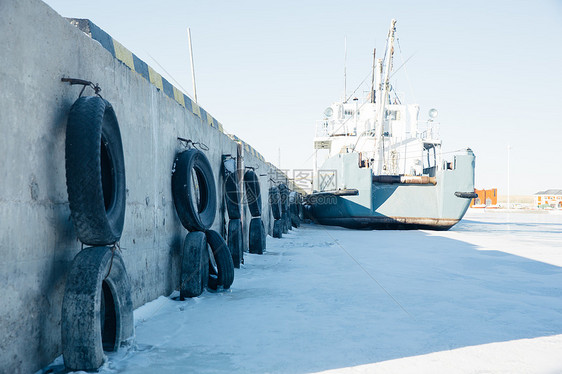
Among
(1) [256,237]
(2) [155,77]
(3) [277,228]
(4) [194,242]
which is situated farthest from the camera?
(3) [277,228]

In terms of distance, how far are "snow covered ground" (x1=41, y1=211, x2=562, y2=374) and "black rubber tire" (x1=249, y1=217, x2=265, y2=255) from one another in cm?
187

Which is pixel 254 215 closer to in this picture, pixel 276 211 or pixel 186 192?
pixel 276 211

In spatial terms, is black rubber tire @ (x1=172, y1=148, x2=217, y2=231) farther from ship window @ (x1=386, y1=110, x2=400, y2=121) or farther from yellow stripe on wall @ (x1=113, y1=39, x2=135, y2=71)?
ship window @ (x1=386, y1=110, x2=400, y2=121)

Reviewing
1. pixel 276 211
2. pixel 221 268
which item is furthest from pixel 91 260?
pixel 276 211

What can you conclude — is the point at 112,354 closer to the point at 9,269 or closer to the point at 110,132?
the point at 9,269

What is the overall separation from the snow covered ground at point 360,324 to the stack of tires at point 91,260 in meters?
0.16

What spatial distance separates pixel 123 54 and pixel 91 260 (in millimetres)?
2198

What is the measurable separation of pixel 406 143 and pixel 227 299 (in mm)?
14940

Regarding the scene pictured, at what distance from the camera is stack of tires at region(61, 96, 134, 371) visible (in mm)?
2318

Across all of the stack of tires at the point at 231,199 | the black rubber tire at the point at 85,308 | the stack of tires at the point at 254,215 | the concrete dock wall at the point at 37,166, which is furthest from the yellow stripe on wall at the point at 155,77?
the stack of tires at the point at 254,215

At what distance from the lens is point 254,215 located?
8742mm

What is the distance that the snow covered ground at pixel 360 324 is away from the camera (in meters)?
2.62

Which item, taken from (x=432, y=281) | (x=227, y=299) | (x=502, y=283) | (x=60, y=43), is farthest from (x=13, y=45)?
(x=502, y=283)

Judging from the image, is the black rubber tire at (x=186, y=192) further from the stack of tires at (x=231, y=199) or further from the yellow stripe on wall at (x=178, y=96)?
the stack of tires at (x=231, y=199)
